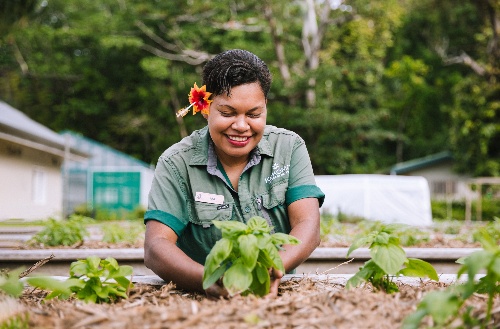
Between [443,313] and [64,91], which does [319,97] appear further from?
[443,313]

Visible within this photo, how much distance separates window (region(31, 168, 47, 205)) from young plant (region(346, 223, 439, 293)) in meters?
17.0

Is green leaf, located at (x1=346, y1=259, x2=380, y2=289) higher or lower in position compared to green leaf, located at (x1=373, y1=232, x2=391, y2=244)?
lower

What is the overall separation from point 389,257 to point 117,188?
78.9 feet

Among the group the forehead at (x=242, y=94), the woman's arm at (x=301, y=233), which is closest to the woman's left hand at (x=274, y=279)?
the woman's arm at (x=301, y=233)

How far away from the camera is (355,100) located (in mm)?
28062

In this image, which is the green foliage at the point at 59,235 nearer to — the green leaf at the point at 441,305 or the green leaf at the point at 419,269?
the green leaf at the point at 419,269

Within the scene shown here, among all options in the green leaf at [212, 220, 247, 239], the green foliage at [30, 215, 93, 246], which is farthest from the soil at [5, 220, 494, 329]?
the green foliage at [30, 215, 93, 246]

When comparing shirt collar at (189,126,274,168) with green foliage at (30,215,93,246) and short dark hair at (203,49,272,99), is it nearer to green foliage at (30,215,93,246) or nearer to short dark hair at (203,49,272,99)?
short dark hair at (203,49,272,99)

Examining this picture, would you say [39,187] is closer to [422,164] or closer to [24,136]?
[24,136]

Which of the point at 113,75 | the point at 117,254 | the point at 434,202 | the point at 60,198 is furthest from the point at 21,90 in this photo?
the point at 117,254

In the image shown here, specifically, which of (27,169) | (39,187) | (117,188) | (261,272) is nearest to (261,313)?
(261,272)

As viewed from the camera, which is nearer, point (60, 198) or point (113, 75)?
point (60, 198)

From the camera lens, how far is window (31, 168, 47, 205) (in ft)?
59.2

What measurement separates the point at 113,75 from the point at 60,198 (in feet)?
39.6
